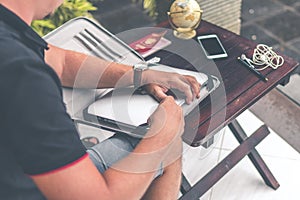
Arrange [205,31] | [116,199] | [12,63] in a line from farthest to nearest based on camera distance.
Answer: [205,31]
[116,199]
[12,63]

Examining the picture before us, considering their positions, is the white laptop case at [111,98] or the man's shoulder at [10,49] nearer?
the man's shoulder at [10,49]

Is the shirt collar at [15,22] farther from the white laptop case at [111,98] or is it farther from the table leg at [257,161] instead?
the table leg at [257,161]

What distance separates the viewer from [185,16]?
5.95 ft

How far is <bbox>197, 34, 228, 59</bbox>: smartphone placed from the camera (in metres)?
1.78

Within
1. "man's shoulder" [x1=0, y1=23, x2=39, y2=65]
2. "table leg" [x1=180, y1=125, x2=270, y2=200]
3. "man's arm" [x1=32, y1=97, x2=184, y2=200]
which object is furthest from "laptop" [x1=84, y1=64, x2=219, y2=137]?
"man's shoulder" [x1=0, y1=23, x2=39, y2=65]

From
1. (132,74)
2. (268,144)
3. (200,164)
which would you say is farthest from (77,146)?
(268,144)

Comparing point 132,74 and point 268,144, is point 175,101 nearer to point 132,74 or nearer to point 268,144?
point 132,74

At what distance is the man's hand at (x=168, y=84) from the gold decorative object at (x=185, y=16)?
0.36 meters

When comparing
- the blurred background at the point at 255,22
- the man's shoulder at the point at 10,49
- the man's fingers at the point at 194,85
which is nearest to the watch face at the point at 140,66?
the man's fingers at the point at 194,85

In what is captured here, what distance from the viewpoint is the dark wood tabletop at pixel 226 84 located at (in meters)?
1.52

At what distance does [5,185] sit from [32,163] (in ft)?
→ 0.36

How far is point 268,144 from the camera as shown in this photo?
2.26 m

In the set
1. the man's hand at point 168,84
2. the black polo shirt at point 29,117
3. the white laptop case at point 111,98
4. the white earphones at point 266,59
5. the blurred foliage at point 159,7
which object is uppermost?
the black polo shirt at point 29,117

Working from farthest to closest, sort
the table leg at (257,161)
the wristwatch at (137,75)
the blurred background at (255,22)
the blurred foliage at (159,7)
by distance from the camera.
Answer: the blurred foliage at (159,7) → the blurred background at (255,22) → the table leg at (257,161) → the wristwatch at (137,75)
